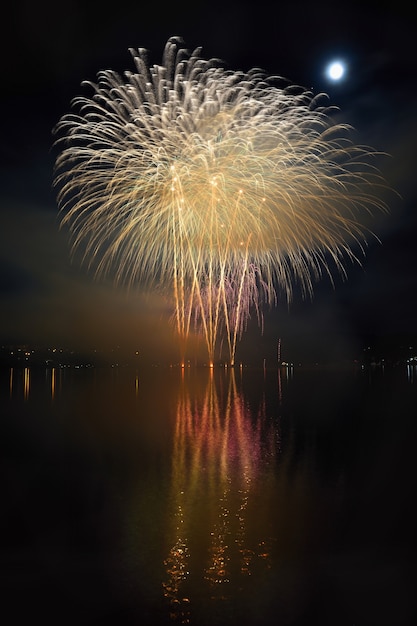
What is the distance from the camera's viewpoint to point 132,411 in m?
32.0

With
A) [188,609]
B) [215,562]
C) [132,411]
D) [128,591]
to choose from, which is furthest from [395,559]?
[132,411]

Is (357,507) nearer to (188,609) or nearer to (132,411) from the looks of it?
(188,609)

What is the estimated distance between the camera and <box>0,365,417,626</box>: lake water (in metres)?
6.58

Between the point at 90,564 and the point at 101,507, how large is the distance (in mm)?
3095

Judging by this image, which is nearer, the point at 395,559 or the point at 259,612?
the point at 259,612

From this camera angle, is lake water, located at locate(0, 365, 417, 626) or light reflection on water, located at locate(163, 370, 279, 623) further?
light reflection on water, located at locate(163, 370, 279, 623)

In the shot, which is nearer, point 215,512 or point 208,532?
A: point 208,532

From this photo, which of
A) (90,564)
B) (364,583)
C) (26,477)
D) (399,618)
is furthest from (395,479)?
(26,477)

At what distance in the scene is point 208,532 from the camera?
9.10 m

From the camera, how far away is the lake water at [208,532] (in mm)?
6578

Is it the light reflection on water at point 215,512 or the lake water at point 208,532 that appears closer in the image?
the lake water at point 208,532

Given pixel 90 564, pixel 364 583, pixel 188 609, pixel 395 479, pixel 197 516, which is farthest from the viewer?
pixel 395 479

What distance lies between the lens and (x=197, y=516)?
395 inches

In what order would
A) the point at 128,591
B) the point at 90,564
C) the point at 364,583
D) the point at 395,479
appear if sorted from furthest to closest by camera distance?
the point at 395,479, the point at 90,564, the point at 364,583, the point at 128,591
